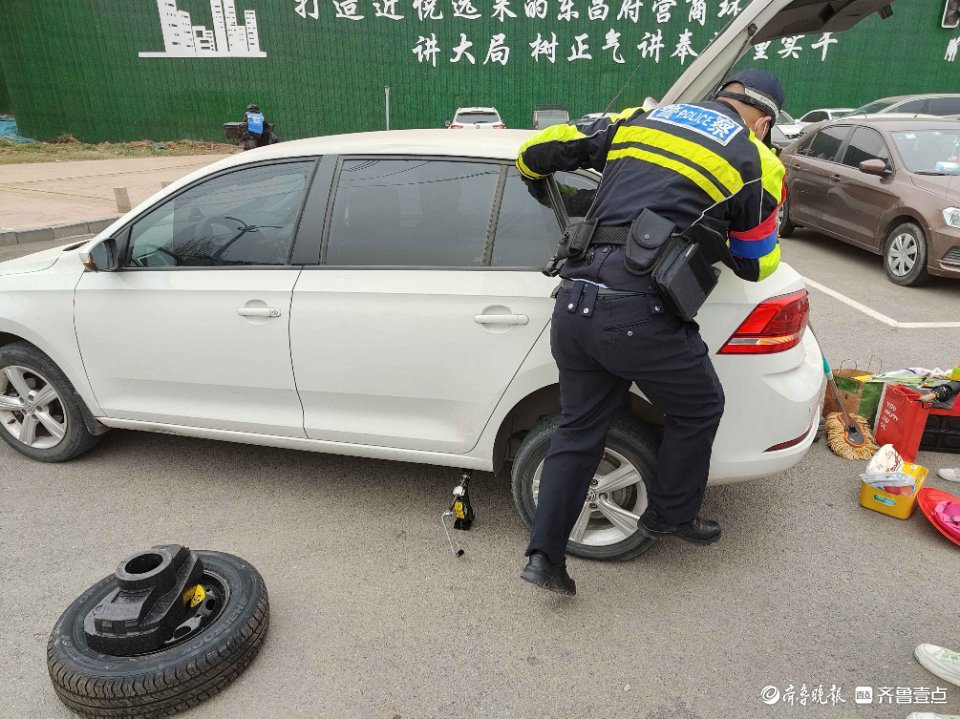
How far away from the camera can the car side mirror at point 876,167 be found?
7137mm

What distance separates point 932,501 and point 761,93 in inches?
79.1

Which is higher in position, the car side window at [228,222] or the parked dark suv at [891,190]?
the car side window at [228,222]

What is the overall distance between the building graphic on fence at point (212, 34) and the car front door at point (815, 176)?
16.9 meters

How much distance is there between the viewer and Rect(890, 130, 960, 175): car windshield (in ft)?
22.8

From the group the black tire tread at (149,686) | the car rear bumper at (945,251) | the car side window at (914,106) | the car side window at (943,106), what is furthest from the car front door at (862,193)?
the car side window at (943,106)

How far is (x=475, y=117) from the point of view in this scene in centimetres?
1630

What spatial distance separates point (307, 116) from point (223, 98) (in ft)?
8.34

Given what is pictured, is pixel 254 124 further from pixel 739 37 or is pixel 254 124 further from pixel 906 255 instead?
pixel 739 37

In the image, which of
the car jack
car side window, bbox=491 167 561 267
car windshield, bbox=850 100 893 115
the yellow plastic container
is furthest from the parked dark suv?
car windshield, bbox=850 100 893 115

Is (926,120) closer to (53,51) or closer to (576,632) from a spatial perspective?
(576,632)

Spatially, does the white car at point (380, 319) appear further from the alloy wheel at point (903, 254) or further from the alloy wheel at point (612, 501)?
the alloy wheel at point (903, 254)

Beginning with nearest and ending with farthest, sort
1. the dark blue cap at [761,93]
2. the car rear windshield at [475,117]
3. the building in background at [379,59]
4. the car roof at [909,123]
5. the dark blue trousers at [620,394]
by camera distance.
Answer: the dark blue trousers at [620,394] → the dark blue cap at [761,93] → the car roof at [909,123] → the car rear windshield at [475,117] → the building in background at [379,59]

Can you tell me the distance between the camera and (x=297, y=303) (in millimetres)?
2861

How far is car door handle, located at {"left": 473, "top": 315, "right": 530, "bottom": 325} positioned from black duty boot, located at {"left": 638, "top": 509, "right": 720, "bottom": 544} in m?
0.86
